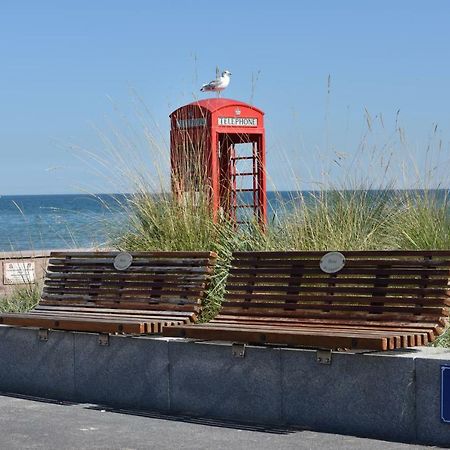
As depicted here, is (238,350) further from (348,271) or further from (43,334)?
(43,334)

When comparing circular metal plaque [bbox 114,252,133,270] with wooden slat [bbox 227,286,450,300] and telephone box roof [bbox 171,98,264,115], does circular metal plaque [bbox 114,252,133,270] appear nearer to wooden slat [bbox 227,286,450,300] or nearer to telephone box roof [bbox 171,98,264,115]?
wooden slat [bbox 227,286,450,300]

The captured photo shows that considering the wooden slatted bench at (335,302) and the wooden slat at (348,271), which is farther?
the wooden slat at (348,271)

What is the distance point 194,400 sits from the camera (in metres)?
6.96

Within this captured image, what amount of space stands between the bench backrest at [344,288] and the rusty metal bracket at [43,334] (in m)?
1.34

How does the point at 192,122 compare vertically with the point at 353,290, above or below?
above

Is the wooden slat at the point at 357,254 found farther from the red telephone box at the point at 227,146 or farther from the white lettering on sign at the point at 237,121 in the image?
the white lettering on sign at the point at 237,121

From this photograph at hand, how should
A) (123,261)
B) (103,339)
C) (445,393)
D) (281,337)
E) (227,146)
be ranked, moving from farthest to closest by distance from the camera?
(227,146), (123,261), (103,339), (281,337), (445,393)

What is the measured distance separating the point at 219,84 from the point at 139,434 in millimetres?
8024

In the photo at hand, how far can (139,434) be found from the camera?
20.9ft

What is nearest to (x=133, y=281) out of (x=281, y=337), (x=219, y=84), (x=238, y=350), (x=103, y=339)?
(x=103, y=339)

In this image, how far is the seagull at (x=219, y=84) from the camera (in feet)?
45.4

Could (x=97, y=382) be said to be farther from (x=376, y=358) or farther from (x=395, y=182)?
(x=395, y=182)

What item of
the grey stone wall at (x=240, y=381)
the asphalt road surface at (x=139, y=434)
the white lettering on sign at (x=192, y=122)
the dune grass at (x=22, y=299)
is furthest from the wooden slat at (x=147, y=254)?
the white lettering on sign at (x=192, y=122)

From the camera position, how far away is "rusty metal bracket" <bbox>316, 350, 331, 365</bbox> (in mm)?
6277
